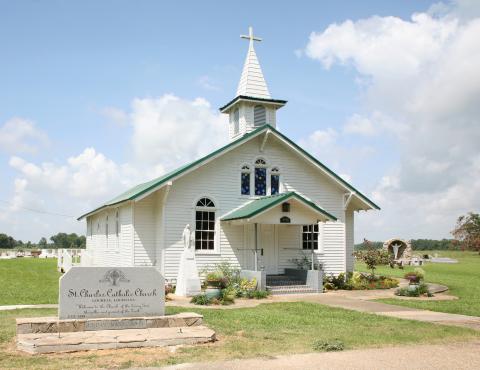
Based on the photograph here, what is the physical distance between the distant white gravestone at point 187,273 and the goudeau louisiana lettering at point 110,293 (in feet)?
27.1

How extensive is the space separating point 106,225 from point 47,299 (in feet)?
34.2

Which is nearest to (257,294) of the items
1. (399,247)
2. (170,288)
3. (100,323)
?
(170,288)

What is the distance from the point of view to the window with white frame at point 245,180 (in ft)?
77.9

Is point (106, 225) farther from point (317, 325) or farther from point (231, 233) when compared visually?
point (317, 325)

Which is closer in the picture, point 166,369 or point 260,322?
point 166,369

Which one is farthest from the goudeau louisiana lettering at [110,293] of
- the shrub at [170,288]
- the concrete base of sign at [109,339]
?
the shrub at [170,288]

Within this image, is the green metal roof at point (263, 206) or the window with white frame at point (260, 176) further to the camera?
the window with white frame at point (260, 176)

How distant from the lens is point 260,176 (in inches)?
952

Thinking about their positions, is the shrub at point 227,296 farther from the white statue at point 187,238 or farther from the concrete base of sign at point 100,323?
the concrete base of sign at point 100,323

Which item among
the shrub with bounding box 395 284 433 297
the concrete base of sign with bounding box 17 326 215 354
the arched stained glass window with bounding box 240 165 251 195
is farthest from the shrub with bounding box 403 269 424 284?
the concrete base of sign with bounding box 17 326 215 354

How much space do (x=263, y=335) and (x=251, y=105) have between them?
15.8 m

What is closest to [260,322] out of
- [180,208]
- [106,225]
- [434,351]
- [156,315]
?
[156,315]

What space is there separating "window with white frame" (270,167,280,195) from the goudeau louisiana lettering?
43.2 feet

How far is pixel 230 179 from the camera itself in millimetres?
23438
